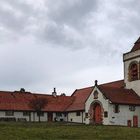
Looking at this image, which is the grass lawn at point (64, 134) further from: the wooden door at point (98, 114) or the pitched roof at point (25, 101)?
the pitched roof at point (25, 101)

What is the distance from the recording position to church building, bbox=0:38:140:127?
66062 millimetres

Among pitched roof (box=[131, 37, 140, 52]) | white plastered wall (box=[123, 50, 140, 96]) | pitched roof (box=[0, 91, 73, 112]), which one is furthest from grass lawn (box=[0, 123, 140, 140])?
pitched roof (box=[0, 91, 73, 112])

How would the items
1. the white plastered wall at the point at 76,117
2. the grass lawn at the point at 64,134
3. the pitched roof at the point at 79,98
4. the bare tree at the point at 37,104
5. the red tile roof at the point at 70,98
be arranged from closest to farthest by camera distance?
1. the grass lawn at the point at 64,134
2. the red tile roof at the point at 70,98
3. the white plastered wall at the point at 76,117
4. the bare tree at the point at 37,104
5. the pitched roof at the point at 79,98

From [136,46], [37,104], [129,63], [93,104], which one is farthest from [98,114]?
[136,46]

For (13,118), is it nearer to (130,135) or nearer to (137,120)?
(137,120)

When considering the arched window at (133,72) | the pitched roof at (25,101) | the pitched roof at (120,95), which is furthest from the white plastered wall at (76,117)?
the arched window at (133,72)

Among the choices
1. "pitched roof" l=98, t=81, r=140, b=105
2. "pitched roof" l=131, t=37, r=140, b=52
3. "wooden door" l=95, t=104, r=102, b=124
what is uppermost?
"pitched roof" l=131, t=37, r=140, b=52

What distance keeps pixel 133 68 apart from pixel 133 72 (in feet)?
2.21

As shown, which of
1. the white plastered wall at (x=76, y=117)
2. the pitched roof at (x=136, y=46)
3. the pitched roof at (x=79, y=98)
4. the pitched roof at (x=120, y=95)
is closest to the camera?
the pitched roof at (x=120, y=95)

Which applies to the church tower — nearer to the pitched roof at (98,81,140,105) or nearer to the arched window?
the arched window

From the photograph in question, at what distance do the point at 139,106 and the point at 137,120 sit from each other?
89.0 inches

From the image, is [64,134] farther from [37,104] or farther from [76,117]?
[76,117]

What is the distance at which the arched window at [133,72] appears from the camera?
7116cm

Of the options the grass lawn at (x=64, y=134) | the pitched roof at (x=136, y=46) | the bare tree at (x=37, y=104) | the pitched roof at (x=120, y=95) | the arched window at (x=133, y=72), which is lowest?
the grass lawn at (x=64, y=134)
